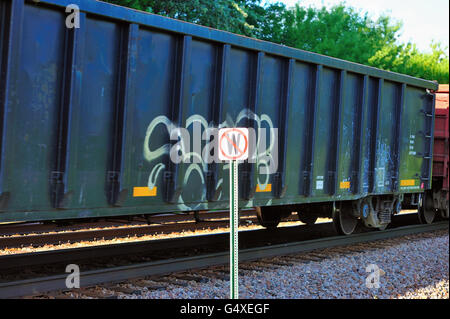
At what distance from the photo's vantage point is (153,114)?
270 inches

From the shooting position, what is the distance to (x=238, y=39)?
775cm

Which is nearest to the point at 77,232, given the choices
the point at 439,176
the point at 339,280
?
the point at 339,280

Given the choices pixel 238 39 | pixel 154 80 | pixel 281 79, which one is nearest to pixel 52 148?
pixel 154 80

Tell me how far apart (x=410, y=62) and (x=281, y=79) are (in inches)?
1187

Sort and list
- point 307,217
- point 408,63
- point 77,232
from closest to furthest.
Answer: point 77,232 < point 307,217 < point 408,63

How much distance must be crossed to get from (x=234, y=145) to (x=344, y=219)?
23.1 feet

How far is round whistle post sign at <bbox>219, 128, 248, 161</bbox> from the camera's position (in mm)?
4613

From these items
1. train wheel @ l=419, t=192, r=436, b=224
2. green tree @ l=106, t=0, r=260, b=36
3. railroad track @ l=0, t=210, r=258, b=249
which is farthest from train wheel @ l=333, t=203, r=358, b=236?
green tree @ l=106, t=0, r=260, b=36

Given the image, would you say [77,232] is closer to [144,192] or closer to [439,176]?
[144,192]

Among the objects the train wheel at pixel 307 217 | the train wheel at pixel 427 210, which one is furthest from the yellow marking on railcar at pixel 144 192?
the train wheel at pixel 427 210

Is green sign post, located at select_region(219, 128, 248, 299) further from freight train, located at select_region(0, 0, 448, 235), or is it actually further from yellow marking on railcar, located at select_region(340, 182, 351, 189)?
yellow marking on railcar, located at select_region(340, 182, 351, 189)

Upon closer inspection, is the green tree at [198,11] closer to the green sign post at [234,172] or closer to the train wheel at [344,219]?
the train wheel at [344,219]
